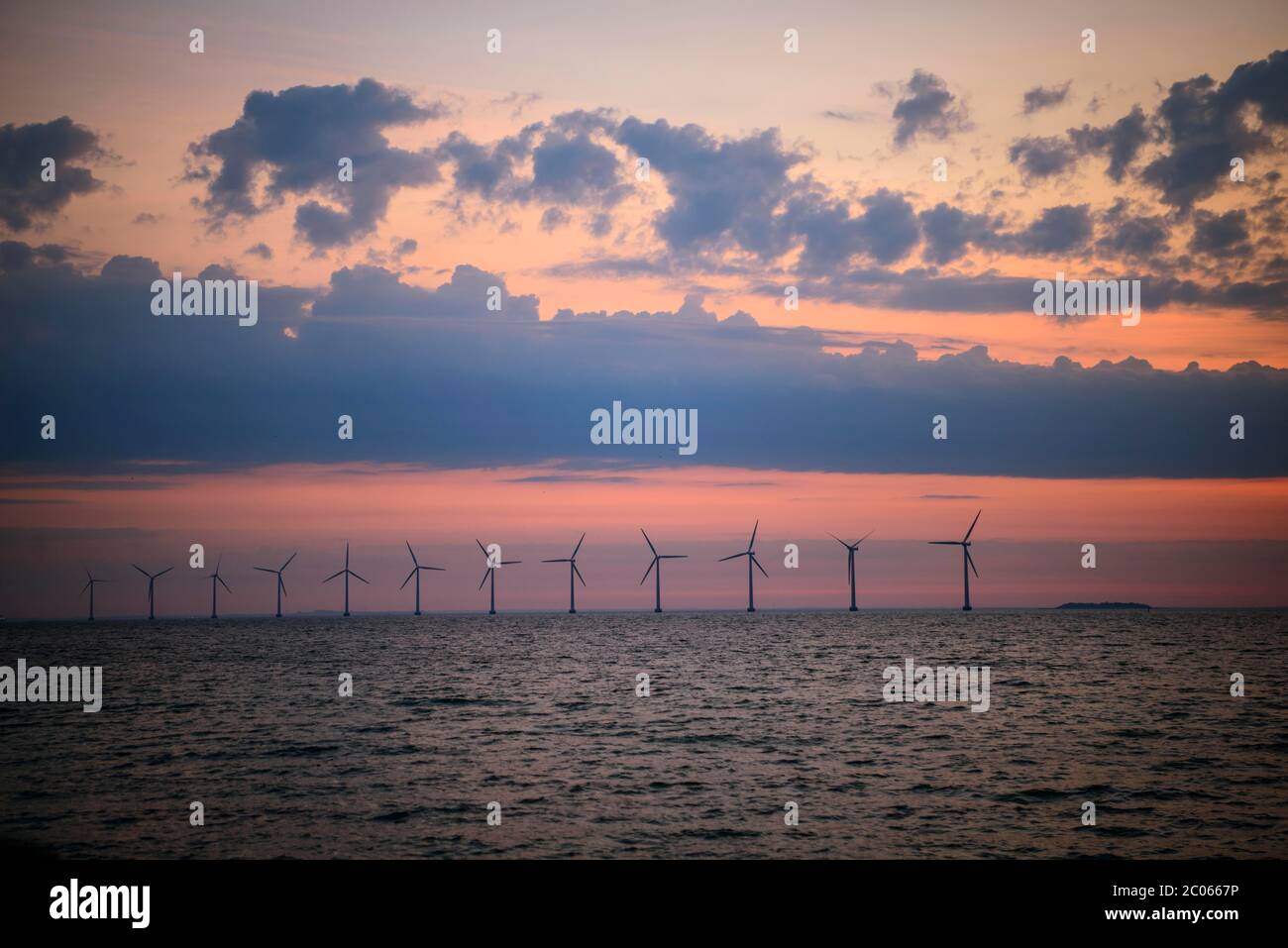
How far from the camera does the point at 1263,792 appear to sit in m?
41.5

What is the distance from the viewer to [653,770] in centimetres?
4728

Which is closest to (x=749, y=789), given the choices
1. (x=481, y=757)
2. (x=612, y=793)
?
(x=612, y=793)

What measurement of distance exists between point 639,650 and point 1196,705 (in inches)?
3886

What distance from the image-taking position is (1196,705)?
2953 inches

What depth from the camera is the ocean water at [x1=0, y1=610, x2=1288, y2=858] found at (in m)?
33.7

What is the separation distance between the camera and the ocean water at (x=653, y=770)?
33.7 meters

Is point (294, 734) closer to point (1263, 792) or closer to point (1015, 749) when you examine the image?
point (1015, 749)

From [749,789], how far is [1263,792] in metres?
20.8
